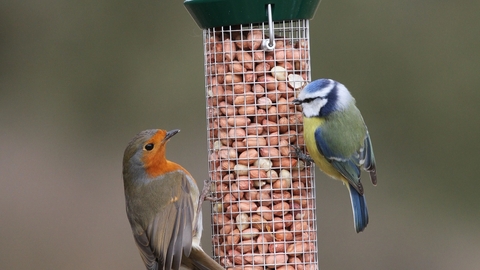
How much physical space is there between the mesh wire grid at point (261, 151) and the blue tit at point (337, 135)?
19 centimetres

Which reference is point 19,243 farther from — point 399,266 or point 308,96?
point 308,96

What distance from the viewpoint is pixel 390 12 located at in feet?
34.8

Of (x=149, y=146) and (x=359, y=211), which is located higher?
(x=149, y=146)

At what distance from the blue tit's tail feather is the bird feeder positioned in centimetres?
31

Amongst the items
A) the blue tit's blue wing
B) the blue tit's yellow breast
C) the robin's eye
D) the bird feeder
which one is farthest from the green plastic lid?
the robin's eye

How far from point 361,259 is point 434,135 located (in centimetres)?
223

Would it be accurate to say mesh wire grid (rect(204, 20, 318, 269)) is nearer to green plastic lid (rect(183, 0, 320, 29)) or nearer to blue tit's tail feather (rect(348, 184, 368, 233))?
green plastic lid (rect(183, 0, 320, 29))

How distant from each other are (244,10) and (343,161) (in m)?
1.24

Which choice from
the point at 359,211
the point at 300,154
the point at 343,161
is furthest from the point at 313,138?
the point at 359,211

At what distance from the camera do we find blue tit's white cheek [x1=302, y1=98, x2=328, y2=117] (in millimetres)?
5078

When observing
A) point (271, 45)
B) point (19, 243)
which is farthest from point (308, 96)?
point (19, 243)

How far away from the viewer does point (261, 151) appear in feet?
17.3

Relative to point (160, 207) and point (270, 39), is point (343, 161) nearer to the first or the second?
point (270, 39)

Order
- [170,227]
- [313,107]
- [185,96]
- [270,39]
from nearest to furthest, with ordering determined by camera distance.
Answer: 1. [270,39]
2. [313,107]
3. [170,227]
4. [185,96]
